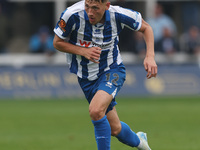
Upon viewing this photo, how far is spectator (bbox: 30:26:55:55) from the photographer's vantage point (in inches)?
651

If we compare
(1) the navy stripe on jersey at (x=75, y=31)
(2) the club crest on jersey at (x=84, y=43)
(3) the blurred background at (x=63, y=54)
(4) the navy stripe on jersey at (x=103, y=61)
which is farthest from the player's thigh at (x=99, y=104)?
(3) the blurred background at (x=63, y=54)

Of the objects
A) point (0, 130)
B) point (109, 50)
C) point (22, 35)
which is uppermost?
point (109, 50)

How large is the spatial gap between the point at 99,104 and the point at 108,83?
1.23 feet

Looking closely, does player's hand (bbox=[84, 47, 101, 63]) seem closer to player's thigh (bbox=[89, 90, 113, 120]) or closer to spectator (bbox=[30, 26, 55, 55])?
player's thigh (bbox=[89, 90, 113, 120])

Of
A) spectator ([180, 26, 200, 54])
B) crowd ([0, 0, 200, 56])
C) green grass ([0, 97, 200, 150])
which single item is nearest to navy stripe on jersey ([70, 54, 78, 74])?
green grass ([0, 97, 200, 150])


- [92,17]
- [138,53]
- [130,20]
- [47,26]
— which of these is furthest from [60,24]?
[47,26]

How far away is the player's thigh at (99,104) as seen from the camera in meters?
6.05

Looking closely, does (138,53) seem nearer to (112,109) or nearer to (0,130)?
(0,130)

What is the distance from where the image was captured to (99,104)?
240 inches

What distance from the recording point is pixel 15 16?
17781 millimetres

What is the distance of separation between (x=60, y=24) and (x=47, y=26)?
37.7ft

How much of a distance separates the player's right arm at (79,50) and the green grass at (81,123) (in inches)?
70.4

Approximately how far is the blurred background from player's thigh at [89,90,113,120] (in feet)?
24.4

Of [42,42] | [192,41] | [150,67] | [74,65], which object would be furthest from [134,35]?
[150,67]
